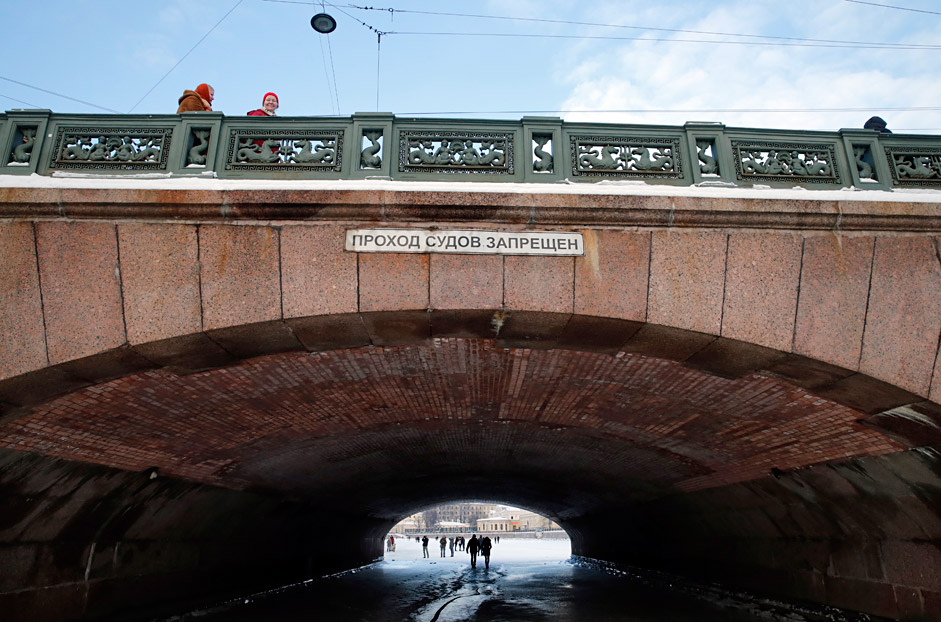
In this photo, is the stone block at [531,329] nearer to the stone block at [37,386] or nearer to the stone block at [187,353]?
the stone block at [187,353]

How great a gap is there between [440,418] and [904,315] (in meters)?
6.38

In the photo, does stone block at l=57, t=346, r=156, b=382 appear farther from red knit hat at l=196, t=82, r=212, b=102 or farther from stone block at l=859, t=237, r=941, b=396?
stone block at l=859, t=237, r=941, b=396

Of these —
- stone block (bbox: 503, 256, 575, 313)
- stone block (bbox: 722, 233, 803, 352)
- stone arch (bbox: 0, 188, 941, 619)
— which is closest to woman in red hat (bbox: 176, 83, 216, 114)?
stone arch (bbox: 0, 188, 941, 619)

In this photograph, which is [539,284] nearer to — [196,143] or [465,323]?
[465,323]

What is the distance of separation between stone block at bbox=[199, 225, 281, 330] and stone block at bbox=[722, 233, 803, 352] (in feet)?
13.5

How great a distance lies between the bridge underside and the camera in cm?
655

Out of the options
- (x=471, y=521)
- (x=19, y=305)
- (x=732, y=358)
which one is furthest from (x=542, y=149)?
(x=471, y=521)

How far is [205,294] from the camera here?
19.3ft

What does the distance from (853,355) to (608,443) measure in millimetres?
5450

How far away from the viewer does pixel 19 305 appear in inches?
227

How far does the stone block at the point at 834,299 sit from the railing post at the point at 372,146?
404 centimetres

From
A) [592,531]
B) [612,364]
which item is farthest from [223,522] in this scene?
[592,531]

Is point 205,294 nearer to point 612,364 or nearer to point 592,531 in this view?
point 612,364

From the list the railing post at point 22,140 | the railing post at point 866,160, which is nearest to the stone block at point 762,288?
the railing post at point 866,160
